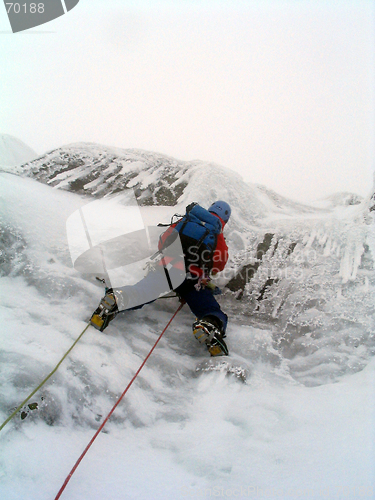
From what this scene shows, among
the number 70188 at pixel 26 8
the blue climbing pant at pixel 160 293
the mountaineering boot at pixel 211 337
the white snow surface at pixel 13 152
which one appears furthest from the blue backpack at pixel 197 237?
the number 70188 at pixel 26 8

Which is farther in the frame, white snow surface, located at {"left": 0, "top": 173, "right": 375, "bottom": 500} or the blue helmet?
the blue helmet

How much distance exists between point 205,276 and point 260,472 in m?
1.64

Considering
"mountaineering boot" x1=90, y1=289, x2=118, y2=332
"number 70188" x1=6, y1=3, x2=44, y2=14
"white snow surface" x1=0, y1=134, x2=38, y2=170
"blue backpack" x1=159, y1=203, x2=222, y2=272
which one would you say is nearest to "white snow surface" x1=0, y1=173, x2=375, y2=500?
"mountaineering boot" x1=90, y1=289, x2=118, y2=332

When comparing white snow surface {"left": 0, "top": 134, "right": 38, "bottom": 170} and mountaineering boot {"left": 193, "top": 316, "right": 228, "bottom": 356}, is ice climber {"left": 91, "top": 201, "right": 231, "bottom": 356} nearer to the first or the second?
mountaineering boot {"left": 193, "top": 316, "right": 228, "bottom": 356}

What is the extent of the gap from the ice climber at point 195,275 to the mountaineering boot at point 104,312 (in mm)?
62

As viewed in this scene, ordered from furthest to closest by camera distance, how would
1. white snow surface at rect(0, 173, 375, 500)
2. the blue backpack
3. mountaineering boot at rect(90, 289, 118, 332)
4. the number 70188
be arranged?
the number 70188
the blue backpack
mountaineering boot at rect(90, 289, 118, 332)
white snow surface at rect(0, 173, 375, 500)

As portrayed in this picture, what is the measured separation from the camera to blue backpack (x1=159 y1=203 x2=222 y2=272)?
9.11ft

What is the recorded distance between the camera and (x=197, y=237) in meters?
2.78

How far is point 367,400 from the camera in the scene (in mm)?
1943

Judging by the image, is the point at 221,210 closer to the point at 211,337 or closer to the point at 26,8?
the point at 211,337

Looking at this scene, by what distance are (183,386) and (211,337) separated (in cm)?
46

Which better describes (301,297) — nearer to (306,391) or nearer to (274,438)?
(306,391)

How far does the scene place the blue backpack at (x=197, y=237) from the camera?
2.78 meters

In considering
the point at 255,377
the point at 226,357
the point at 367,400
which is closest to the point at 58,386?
the point at 226,357
